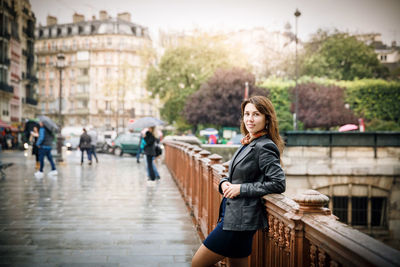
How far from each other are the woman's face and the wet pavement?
2860mm

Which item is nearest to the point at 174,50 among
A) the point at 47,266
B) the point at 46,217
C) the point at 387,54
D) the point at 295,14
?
the point at 295,14

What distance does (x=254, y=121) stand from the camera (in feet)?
11.4

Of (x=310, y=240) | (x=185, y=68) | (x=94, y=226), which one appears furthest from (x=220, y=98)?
(x=310, y=240)

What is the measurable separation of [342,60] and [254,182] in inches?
2559

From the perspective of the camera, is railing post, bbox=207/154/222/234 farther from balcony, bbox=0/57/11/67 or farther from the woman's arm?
balcony, bbox=0/57/11/67

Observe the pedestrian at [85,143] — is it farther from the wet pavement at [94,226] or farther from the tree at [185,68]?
the tree at [185,68]

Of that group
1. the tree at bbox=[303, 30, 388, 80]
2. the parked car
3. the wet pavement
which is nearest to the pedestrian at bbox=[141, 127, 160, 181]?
the wet pavement

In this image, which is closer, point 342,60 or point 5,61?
point 5,61

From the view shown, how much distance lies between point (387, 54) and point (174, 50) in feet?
223

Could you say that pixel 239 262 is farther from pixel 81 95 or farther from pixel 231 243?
pixel 81 95

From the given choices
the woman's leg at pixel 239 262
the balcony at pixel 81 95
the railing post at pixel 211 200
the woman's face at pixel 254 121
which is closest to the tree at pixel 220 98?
the railing post at pixel 211 200

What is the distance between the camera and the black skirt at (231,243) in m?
3.37

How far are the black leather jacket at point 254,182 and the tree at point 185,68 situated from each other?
45.4 metres

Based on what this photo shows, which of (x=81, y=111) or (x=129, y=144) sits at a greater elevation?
(x=81, y=111)
